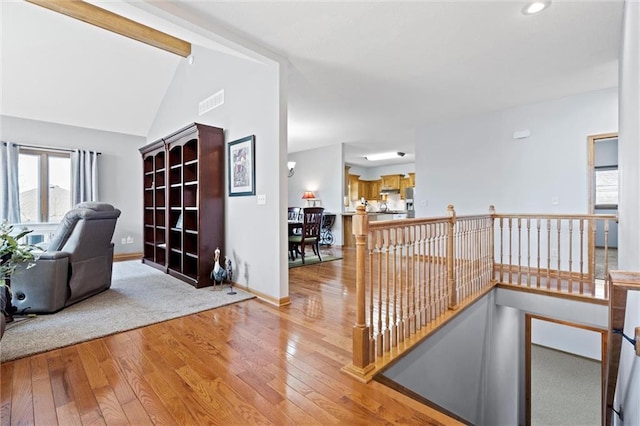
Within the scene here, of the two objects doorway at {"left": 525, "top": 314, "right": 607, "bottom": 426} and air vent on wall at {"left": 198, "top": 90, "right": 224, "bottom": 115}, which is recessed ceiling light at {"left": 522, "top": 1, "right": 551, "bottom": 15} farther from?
doorway at {"left": 525, "top": 314, "right": 607, "bottom": 426}

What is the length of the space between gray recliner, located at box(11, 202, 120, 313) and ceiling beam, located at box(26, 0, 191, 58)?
2582 millimetres

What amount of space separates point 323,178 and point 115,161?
182 inches

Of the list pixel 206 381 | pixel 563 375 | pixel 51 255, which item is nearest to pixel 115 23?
pixel 51 255

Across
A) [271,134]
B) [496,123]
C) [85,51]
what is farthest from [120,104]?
[496,123]

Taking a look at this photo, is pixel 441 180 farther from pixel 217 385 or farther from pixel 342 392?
pixel 217 385

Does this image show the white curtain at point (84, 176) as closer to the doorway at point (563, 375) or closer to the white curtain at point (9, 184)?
the white curtain at point (9, 184)

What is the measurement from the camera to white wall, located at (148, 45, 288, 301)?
3195mm

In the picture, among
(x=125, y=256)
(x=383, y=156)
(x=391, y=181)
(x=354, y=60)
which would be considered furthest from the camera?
(x=391, y=181)

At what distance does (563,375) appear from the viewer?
4.62 m

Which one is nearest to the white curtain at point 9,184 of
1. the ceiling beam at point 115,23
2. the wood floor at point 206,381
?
the ceiling beam at point 115,23

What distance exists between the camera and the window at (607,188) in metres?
7.16

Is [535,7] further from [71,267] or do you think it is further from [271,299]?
[71,267]

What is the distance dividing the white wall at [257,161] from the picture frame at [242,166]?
77 millimetres

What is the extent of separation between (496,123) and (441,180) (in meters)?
1.23
